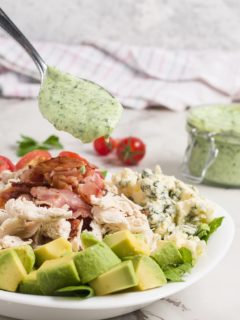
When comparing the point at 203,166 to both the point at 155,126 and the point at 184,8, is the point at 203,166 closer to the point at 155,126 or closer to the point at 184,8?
the point at 155,126

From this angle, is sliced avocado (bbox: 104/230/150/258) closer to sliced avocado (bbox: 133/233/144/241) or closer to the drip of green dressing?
sliced avocado (bbox: 133/233/144/241)

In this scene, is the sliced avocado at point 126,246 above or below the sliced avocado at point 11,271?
above

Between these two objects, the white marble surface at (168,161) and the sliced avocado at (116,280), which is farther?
the white marble surface at (168,161)

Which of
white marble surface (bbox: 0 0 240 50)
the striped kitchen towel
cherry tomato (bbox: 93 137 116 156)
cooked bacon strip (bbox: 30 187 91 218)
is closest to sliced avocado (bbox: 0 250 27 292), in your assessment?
cooked bacon strip (bbox: 30 187 91 218)

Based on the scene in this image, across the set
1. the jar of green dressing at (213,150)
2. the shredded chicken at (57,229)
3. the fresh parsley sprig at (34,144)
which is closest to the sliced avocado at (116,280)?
the shredded chicken at (57,229)

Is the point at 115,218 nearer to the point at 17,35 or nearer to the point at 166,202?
the point at 166,202

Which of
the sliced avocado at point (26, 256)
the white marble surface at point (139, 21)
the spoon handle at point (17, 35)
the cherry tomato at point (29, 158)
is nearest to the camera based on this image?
the sliced avocado at point (26, 256)

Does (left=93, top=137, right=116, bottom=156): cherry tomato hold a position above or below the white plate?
below

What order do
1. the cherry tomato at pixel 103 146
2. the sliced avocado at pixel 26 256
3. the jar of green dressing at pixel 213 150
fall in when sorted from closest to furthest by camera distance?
the sliced avocado at pixel 26 256
the jar of green dressing at pixel 213 150
the cherry tomato at pixel 103 146

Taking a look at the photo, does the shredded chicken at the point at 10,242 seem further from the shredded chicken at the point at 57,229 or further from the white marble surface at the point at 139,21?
the white marble surface at the point at 139,21
